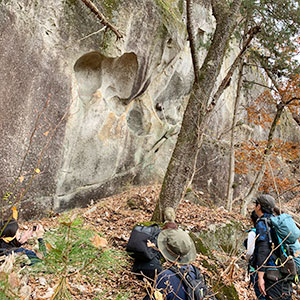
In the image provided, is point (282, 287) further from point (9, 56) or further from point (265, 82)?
point (265, 82)

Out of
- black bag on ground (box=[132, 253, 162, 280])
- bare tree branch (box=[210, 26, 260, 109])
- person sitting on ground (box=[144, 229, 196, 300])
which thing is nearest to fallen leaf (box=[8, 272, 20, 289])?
person sitting on ground (box=[144, 229, 196, 300])

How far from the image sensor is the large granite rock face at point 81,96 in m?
6.18

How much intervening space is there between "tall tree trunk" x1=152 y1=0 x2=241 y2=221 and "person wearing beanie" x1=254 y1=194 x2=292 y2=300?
8.46 feet

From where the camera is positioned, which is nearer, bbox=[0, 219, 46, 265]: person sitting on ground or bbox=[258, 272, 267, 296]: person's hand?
bbox=[0, 219, 46, 265]: person sitting on ground

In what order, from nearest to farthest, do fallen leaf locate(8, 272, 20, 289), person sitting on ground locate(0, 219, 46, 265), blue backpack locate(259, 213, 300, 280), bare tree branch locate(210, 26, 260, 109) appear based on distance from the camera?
fallen leaf locate(8, 272, 20, 289)
person sitting on ground locate(0, 219, 46, 265)
blue backpack locate(259, 213, 300, 280)
bare tree branch locate(210, 26, 260, 109)

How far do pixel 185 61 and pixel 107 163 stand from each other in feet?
21.8

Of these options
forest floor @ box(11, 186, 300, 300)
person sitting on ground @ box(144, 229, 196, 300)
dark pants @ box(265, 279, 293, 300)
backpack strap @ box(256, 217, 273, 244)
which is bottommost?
forest floor @ box(11, 186, 300, 300)

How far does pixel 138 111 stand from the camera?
10.8m

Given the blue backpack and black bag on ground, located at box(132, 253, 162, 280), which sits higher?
the blue backpack

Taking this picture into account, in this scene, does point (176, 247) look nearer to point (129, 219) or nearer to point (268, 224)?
point (268, 224)

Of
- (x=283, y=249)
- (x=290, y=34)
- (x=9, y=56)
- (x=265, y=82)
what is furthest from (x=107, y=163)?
(x=265, y=82)

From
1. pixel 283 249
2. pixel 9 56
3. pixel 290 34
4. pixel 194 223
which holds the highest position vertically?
pixel 290 34

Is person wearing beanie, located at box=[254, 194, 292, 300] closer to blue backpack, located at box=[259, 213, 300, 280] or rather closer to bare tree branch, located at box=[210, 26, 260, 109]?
blue backpack, located at box=[259, 213, 300, 280]

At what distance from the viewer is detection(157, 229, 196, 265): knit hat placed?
2930 mm
